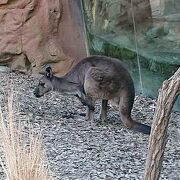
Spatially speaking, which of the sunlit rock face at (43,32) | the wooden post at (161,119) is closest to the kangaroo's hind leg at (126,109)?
the sunlit rock face at (43,32)

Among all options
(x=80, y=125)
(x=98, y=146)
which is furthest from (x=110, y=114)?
(x=98, y=146)

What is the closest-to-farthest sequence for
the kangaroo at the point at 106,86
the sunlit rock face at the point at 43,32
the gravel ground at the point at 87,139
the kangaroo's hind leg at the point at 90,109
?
the gravel ground at the point at 87,139, the kangaroo at the point at 106,86, the kangaroo's hind leg at the point at 90,109, the sunlit rock face at the point at 43,32

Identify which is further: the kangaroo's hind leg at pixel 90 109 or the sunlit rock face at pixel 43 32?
the sunlit rock face at pixel 43 32

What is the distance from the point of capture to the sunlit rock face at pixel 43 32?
400 inches

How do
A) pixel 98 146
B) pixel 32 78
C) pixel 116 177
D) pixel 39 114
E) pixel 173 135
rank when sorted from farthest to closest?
1. pixel 32 78
2. pixel 39 114
3. pixel 173 135
4. pixel 98 146
5. pixel 116 177

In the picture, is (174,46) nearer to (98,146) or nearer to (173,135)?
(173,135)

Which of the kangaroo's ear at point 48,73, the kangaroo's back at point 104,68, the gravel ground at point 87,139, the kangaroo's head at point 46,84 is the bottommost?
the gravel ground at point 87,139

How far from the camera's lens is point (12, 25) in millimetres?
10195

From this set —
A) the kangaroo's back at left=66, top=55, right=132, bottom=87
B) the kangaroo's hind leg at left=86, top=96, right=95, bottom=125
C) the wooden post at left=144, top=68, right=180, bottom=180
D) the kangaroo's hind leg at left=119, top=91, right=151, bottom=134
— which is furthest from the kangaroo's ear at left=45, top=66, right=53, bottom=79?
the wooden post at left=144, top=68, right=180, bottom=180

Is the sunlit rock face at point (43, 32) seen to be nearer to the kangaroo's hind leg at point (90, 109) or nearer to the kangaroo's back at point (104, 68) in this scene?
the kangaroo's back at point (104, 68)

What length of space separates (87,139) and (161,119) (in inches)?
134

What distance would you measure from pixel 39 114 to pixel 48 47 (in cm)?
261

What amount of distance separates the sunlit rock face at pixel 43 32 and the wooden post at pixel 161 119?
678 centimetres

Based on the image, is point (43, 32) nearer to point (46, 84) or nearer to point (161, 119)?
point (46, 84)
